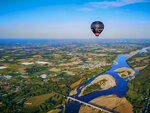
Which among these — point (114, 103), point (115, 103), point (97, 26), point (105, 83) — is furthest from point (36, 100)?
point (97, 26)

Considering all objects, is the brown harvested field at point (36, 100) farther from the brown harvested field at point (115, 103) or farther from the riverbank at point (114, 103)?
the brown harvested field at point (115, 103)

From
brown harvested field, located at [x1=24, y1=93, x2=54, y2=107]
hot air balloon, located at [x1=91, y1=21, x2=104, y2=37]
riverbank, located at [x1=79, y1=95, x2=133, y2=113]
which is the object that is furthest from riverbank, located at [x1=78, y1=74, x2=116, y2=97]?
hot air balloon, located at [x1=91, y1=21, x2=104, y2=37]

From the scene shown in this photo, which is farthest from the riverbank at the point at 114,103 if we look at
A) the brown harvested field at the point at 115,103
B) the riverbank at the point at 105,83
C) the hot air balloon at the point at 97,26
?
the hot air balloon at the point at 97,26

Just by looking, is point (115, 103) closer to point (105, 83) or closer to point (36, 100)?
point (105, 83)

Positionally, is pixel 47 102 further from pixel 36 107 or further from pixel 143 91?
pixel 143 91

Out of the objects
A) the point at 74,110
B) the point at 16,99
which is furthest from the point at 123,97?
the point at 16,99
